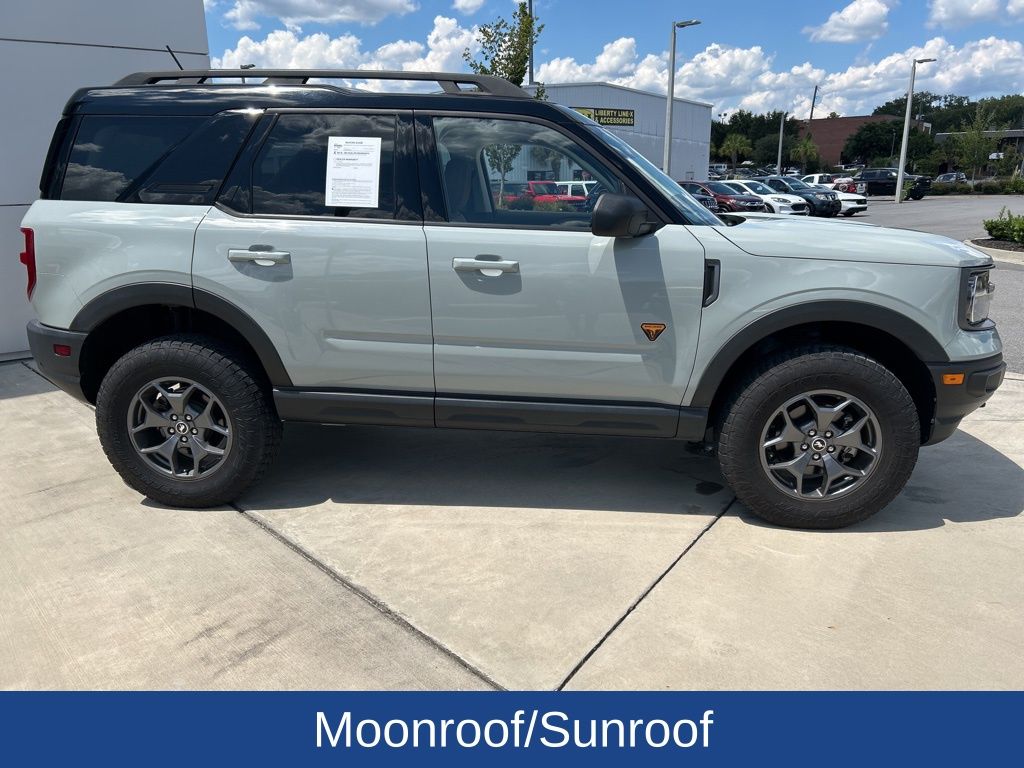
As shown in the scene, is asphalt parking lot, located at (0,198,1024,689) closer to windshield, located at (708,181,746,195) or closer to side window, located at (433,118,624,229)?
side window, located at (433,118,624,229)

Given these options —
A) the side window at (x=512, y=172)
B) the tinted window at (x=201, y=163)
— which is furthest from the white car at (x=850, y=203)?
the tinted window at (x=201, y=163)

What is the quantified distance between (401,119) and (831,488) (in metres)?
2.65

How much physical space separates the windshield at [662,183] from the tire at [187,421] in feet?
6.69

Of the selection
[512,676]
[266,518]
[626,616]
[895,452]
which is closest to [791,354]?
[895,452]

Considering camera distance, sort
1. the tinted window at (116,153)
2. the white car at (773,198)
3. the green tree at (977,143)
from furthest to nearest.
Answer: the green tree at (977,143) → the white car at (773,198) → the tinted window at (116,153)

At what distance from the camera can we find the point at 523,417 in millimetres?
3770

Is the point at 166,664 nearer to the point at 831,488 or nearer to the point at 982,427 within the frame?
the point at 831,488

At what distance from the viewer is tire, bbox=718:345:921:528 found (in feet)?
11.7

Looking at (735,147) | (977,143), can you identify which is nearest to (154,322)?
(977,143)

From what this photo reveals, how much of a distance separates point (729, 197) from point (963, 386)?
22.9 m

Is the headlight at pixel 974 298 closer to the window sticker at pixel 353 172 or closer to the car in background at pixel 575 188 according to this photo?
the car in background at pixel 575 188

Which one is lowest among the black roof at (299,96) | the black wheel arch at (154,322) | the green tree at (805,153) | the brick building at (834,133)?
the black wheel arch at (154,322)

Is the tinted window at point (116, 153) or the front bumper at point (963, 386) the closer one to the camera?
the front bumper at point (963, 386)

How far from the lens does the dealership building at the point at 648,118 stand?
127 feet
